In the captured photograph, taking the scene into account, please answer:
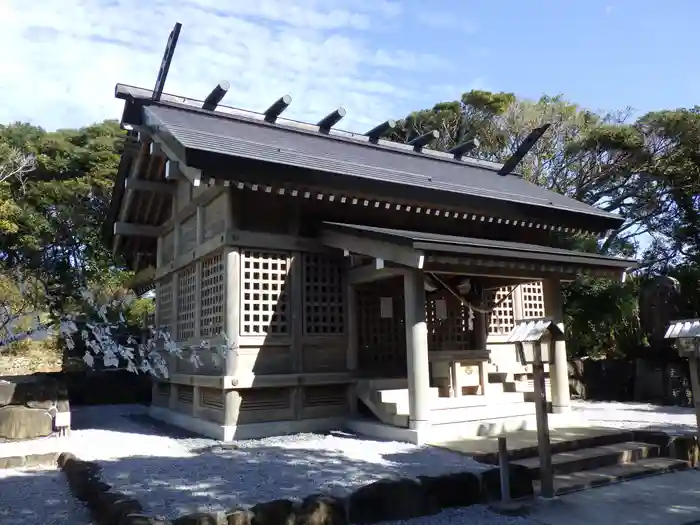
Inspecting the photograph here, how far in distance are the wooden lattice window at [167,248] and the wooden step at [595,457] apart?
849 cm

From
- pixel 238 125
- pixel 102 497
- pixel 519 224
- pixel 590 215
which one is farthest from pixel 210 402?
pixel 590 215

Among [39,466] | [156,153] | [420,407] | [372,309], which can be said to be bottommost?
[39,466]

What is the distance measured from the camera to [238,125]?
1181 cm

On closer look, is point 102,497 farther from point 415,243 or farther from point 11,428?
point 415,243

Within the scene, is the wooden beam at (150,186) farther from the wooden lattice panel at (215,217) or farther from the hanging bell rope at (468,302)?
the hanging bell rope at (468,302)

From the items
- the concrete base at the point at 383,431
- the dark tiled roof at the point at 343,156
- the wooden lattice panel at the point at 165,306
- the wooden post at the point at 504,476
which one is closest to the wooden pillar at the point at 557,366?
the dark tiled roof at the point at 343,156

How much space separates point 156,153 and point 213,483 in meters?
6.95

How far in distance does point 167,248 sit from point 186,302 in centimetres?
219

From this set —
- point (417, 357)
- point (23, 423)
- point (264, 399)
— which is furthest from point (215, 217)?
point (417, 357)

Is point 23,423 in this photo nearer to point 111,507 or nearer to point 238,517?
point 111,507

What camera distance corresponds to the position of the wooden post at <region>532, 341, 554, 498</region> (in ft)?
17.7

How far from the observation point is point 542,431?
5527 mm

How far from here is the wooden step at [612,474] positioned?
586cm

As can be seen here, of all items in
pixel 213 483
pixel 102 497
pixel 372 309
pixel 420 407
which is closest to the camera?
pixel 102 497
